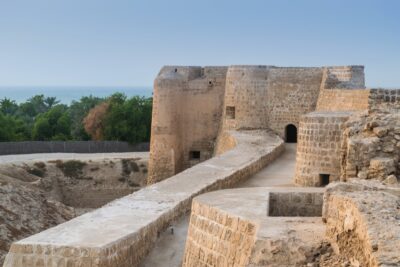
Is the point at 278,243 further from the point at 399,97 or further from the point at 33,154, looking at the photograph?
the point at 33,154

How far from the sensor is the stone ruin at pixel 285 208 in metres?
6.41

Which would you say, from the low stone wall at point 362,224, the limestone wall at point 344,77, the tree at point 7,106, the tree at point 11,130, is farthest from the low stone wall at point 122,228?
the tree at point 7,106

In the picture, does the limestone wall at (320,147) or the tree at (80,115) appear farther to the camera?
the tree at (80,115)

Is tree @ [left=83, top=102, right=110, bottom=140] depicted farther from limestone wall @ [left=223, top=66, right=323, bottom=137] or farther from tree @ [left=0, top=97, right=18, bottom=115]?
limestone wall @ [left=223, top=66, right=323, bottom=137]

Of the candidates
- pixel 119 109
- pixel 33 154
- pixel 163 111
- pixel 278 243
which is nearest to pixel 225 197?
pixel 278 243

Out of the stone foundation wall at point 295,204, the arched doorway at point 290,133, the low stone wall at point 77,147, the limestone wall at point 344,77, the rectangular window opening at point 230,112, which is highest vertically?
the limestone wall at point 344,77

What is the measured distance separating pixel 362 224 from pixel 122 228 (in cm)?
483

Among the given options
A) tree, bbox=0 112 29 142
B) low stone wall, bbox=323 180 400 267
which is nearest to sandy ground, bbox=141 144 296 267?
low stone wall, bbox=323 180 400 267

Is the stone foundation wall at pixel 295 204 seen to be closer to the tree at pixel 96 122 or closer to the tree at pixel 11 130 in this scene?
the tree at pixel 96 122

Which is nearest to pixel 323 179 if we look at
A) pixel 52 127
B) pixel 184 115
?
pixel 184 115

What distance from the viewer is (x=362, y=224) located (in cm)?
580

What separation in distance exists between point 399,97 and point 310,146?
7.54ft

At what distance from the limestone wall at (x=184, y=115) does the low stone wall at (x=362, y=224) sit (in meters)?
15.8

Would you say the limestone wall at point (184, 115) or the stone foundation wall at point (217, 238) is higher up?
the limestone wall at point (184, 115)
